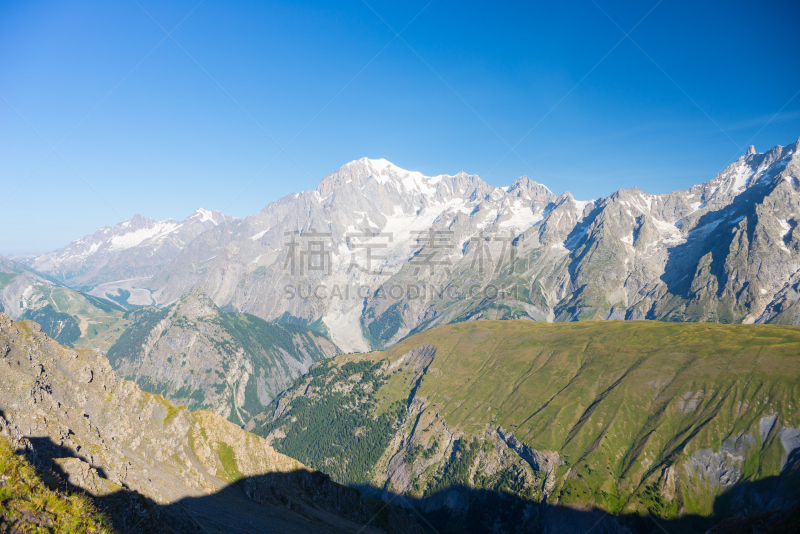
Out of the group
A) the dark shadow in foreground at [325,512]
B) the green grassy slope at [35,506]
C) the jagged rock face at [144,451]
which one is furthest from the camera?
the jagged rock face at [144,451]

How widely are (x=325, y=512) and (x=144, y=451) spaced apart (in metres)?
44.0

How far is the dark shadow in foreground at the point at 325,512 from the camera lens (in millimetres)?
27328

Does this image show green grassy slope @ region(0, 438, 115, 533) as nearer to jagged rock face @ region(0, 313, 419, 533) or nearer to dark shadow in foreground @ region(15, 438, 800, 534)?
dark shadow in foreground @ region(15, 438, 800, 534)

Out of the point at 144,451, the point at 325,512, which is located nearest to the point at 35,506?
the point at 144,451

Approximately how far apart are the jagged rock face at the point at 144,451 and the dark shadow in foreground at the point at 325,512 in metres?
0.31

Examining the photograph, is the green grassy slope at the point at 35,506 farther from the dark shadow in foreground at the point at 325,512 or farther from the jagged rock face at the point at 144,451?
the jagged rock face at the point at 144,451

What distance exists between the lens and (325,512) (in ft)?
298

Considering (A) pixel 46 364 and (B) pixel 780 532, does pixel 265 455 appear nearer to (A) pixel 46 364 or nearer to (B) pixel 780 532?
(A) pixel 46 364

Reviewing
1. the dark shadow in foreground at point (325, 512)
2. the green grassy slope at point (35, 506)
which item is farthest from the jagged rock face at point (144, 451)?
the green grassy slope at point (35, 506)

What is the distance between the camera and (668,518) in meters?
163

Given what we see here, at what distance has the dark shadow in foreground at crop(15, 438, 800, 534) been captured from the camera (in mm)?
27328

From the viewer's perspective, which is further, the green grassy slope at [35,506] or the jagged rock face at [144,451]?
the jagged rock face at [144,451]

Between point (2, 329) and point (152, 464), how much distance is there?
29.3 m

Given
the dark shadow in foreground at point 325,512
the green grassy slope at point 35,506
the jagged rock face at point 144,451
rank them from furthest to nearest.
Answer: the jagged rock face at point 144,451
the dark shadow in foreground at point 325,512
the green grassy slope at point 35,506
